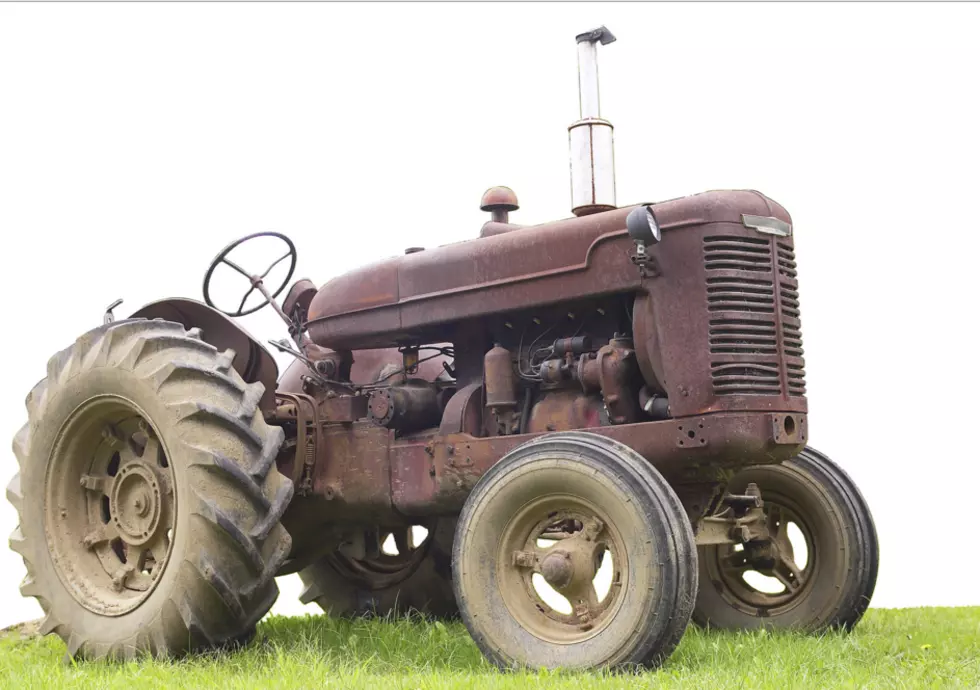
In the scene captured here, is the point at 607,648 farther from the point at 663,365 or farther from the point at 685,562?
the point at 663,365

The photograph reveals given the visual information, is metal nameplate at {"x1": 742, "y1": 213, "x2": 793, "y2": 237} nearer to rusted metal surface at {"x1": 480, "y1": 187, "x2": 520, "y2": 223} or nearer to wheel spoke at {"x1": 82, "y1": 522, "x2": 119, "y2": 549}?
rusted metal surface at {"x1": 480, "y1": 187, "x2": 520, "y2": 223}

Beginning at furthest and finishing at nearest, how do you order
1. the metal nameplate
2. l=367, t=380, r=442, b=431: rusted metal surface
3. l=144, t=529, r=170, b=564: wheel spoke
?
l=367, t=380, r=442, b=431: rusted metal surface
l=144, t=529, r=170, b=564: wheel spoke
the metal nameplate

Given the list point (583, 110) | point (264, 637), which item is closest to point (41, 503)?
point (264, 637)

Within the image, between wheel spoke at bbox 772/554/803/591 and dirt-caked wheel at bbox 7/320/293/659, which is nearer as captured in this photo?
dirt-caked wheel at bbox 7/320/293/659

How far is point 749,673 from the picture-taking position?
14.8 ft

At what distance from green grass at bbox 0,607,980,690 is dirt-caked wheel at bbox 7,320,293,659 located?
0.23 meters

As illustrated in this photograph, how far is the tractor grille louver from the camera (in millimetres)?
5066

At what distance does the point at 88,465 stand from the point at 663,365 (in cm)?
301

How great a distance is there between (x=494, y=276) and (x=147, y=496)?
196 centimetres

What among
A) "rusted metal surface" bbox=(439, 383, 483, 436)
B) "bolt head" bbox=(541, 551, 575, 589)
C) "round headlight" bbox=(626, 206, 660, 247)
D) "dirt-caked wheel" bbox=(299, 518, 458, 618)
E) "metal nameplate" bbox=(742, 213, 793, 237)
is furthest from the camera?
"dirt-caked wheel" bbox=(299, 518, 458, 618)

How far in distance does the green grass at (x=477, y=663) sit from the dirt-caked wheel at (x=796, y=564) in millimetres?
204

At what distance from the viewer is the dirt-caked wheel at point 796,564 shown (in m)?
5.96

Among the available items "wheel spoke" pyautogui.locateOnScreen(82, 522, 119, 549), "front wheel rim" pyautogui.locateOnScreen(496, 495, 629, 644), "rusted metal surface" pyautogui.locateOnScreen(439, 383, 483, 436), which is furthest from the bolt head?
"wheel spoke" pyautogui.locateOnScreen(82, 522, 119, 549)

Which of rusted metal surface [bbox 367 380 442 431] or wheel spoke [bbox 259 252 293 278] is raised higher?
wheel spoke [bbox 259 252 293 278]
